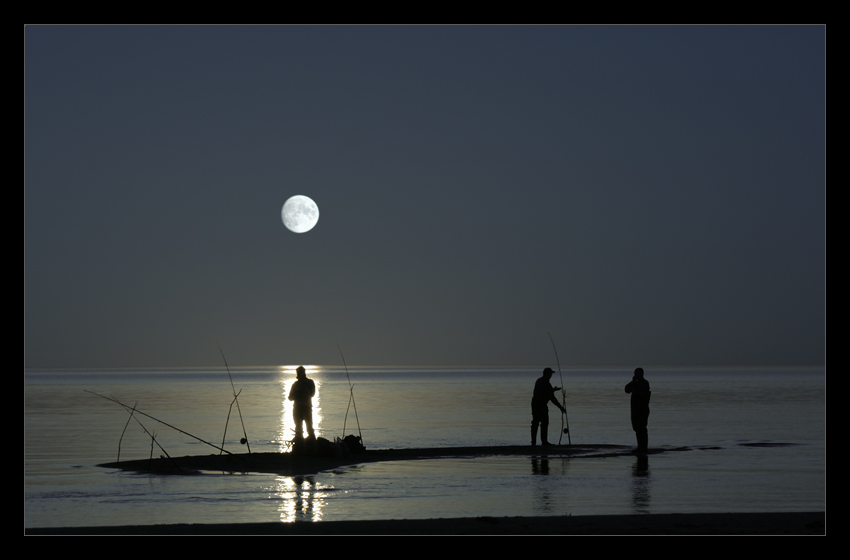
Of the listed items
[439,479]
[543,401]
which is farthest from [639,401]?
[439,479]

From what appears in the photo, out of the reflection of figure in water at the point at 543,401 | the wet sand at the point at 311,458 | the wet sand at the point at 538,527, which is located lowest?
the wet sand at the point at 311,458

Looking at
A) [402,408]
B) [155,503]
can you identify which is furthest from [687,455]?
[402,408]

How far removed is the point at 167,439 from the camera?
78.2 feet

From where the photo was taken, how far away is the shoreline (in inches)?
386

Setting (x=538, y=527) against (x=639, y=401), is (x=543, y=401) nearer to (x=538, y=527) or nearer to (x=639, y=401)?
(x=639, y=401)

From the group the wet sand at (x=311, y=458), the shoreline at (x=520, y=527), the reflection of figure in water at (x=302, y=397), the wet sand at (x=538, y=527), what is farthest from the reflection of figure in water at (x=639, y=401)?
the shoreline at (x=520, y=527)

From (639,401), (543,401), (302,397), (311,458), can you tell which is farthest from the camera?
(543,401)

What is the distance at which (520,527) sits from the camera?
10102mm

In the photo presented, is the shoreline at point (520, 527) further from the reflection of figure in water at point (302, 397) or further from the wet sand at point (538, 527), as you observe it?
the reflection of figure in water at point (302, 397)

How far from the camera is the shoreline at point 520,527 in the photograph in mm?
9805

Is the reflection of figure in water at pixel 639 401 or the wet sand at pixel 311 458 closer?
the wet sand at pixel 311 458

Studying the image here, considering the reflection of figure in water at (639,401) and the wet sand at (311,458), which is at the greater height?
the reflection of figure in water at (639,401)

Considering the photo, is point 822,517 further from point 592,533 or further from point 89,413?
point 89,413
